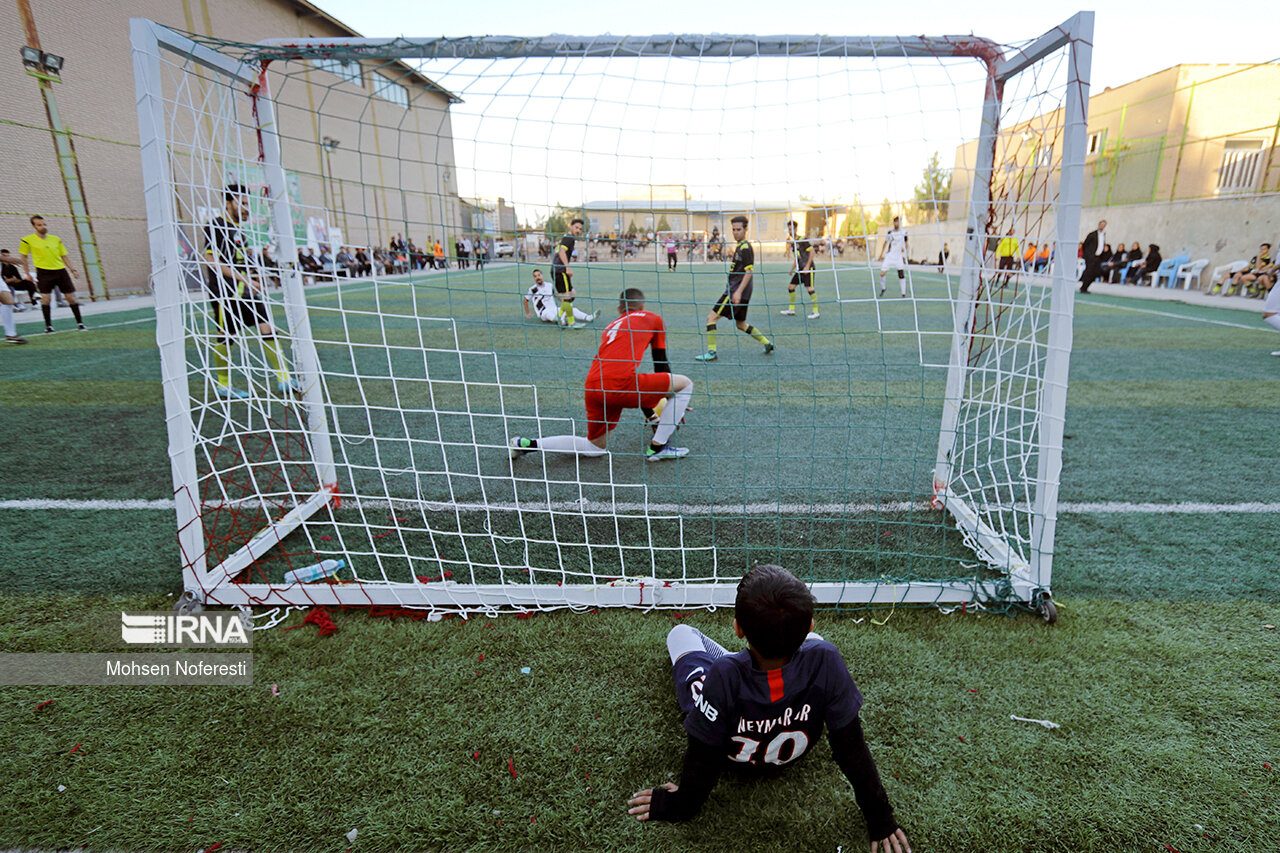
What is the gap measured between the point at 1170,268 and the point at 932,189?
895 inches

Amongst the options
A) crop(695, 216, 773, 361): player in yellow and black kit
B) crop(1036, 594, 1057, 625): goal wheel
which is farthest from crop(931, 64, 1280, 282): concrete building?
crop(1036, 594, 1057, 625): goal wheel

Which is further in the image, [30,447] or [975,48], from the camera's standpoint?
[30,447]

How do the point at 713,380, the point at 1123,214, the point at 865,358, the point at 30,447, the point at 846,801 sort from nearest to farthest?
the point at 846,801 < the point at 30,447 < the point at 713,380 < the point at 865,358 < the point at 1123,214

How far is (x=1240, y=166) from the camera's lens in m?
18.4

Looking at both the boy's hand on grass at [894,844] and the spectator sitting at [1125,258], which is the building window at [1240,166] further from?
the boy's hand on grass at [894,844]

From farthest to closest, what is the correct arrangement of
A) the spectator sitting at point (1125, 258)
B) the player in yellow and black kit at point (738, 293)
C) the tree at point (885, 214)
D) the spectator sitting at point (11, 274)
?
1. the spectator sitting at point (1125, 258)
2. the spectator sitting at point (11, 274)
3. the player in yellow and black kit at point (738, 293)
4. the tree at point (885, 214)

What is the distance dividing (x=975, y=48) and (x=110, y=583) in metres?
5.22

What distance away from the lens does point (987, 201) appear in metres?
3.35

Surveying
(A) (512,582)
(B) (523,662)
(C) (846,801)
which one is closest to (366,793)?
(B) (523,662)

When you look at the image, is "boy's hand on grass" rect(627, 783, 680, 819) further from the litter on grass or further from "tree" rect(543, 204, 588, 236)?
"tree" rect(543, 204, 588, 236)

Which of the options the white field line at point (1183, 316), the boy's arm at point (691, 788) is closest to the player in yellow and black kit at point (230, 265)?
the boy's arm at point (691, 788)

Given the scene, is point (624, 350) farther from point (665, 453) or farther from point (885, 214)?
point (885, 214)

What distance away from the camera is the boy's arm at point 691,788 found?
6.07ft

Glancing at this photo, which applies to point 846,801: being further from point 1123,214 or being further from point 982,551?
point 1123,214
